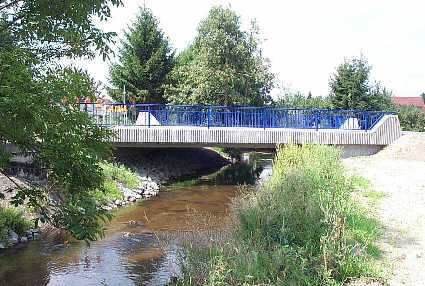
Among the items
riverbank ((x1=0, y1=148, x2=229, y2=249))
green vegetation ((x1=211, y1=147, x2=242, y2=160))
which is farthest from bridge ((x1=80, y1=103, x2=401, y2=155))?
green vegetation ((x1=211, y1=147, x2=242, y2=160))

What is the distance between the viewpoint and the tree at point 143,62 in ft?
96.1

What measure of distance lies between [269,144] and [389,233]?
1185 centimetres

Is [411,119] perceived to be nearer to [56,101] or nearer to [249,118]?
[249,118]

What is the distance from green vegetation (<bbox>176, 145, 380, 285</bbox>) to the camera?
528 cm

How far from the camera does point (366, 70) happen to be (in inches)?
1136

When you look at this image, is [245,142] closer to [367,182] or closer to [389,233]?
[367,182]

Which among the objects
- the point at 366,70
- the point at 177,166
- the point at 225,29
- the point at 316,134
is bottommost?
the point at 177,166

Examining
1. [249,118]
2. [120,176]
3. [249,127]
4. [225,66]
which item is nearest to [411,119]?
[225,66]

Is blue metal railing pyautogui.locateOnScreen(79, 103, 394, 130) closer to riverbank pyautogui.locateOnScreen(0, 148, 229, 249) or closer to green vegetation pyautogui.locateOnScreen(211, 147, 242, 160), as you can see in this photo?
riverbank pyautogui.locateOnScreen(0, 148, 229, 249)

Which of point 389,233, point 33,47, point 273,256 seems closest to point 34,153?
point 33,47

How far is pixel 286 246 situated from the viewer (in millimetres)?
5641

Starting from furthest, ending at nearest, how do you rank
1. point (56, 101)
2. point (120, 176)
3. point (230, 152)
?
point (230, 152) → point (120, 176) → point (56, 101)

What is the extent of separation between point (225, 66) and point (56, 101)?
21.9 metres

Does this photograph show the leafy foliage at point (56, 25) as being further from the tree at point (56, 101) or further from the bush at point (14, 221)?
the bush at point (14, 221)
